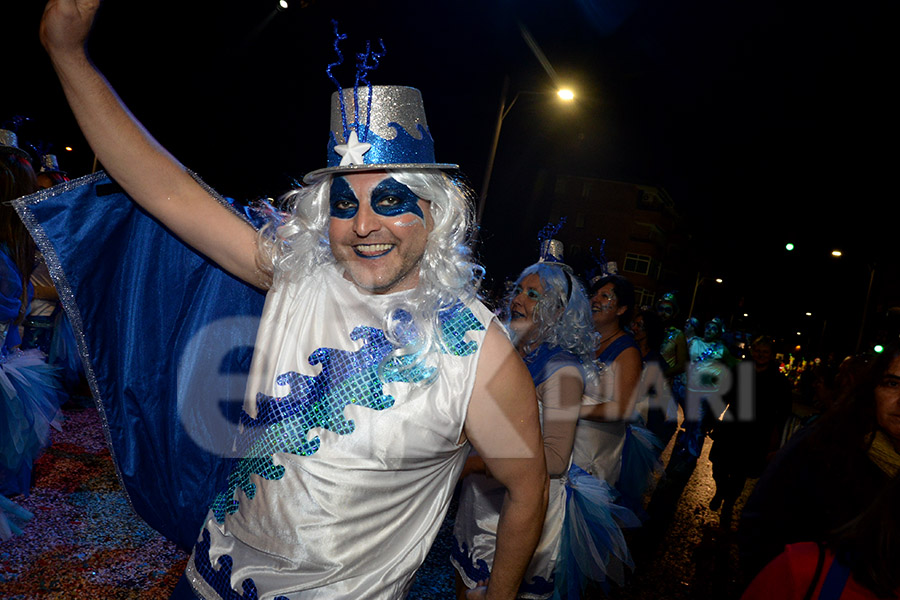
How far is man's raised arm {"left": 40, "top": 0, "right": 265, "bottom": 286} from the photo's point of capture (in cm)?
150

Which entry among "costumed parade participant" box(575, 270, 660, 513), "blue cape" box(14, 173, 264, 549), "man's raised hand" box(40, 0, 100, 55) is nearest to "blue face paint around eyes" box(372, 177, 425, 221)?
"blue cape" box(14, 173, 264, 549)

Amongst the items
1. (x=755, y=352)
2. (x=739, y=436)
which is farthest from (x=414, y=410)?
(x=755, y=352)

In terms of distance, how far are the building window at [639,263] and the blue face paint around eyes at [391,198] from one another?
159 feet

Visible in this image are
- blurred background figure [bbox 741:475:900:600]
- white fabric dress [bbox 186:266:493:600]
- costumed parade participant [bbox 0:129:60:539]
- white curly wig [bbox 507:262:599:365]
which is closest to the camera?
blurred background figure [bbox 741:475:900:600]

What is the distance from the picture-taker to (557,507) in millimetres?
3023

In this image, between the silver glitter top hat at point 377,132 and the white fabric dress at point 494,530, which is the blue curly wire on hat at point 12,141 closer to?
the silver glitter top hat at point 377,132

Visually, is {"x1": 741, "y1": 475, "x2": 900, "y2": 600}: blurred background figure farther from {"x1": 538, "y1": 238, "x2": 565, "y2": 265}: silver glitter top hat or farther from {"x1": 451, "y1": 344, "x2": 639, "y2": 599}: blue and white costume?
{"x1": 538, "y1": 238, "x2": 565, "y2": 265}: silver glitter top hat

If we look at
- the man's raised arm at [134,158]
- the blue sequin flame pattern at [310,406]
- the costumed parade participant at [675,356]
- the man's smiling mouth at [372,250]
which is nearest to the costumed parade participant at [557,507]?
the blue sequin flame pattern at [310,406]

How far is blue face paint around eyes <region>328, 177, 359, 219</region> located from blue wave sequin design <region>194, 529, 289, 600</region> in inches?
44.4

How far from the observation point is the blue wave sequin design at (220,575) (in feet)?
5.13

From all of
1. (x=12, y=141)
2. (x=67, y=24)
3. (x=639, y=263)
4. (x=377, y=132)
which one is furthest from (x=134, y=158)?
(x=639, y=263)

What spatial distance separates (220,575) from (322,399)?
23.2 inches

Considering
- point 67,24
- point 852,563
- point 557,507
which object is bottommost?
point 557,507

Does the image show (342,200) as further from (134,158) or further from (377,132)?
(134,158)
